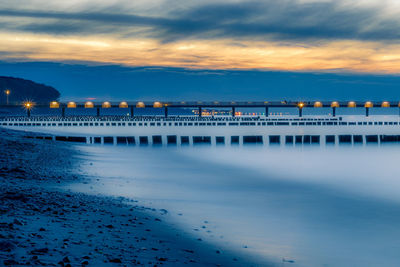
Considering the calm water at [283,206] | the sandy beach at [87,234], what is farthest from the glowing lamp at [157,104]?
the sandy beach at [87,234]

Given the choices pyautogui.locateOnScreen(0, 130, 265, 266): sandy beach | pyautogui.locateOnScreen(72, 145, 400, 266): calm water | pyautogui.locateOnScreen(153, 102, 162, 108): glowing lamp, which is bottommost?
pyautogui.locateOnScreen(72, 145, 400, 266): calm water

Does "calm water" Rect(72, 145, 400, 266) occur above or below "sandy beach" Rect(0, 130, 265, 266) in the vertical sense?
below

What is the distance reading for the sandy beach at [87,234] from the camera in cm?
837

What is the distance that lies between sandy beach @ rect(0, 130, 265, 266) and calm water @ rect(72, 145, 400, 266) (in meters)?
1.24

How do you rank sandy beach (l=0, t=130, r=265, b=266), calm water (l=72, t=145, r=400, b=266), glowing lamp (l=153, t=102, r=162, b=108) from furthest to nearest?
1. glowing lamp (l=153, t=102, r=162, b=108)
2. calm water (l=72, t=145, r=400, b=266)
3. sandy beach (l=0, t=130, r=265, b=266)

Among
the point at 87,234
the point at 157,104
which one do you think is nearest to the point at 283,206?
the point at 87,234

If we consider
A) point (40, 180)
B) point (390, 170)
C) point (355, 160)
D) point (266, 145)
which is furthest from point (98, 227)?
point (266, 145)

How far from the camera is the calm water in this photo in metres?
11.7

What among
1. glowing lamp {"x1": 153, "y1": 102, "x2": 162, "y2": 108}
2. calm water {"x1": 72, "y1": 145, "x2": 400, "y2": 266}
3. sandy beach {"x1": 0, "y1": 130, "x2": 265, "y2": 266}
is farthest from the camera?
glowing lamp {"x1": 153, "y1": 102, "x2": 162, "y2": 108}

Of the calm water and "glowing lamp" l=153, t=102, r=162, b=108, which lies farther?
"glowing lamp" l=153, t=102, r=162, b=108

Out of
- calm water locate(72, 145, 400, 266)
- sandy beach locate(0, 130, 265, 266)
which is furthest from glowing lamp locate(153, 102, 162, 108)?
sandy beach locate(0, 130, 265, 266)

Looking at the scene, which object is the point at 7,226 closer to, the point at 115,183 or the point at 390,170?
the point at 115,183

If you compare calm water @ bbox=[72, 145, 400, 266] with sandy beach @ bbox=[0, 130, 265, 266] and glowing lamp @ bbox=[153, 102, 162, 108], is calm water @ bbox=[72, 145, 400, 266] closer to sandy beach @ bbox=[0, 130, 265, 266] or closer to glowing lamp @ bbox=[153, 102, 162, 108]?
sandy beach @ bbox=[0, 130, 265, 266]

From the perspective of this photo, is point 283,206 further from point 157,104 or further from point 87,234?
point 157,104
